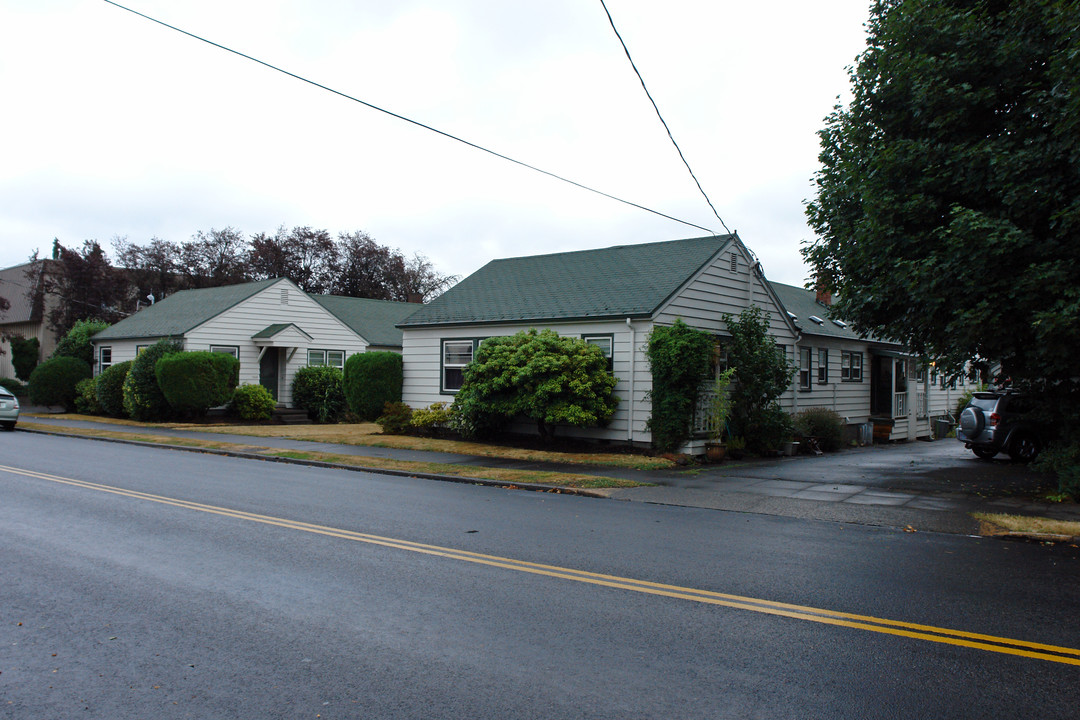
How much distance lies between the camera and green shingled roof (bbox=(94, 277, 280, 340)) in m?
29.3

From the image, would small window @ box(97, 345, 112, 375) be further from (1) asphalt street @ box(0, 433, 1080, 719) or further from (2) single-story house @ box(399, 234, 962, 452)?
(1) asphalt street @ box(0, 433, 1080, 719)

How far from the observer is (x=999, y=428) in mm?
17125

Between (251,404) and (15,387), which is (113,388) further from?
(15,387)

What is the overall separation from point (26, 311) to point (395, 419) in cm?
3569

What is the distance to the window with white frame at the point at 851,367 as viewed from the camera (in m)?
24.6

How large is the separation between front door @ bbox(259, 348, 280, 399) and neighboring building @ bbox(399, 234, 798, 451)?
11.3 metres

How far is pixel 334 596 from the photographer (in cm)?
592

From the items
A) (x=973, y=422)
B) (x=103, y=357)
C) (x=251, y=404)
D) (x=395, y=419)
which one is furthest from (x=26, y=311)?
(x=973, y=422)

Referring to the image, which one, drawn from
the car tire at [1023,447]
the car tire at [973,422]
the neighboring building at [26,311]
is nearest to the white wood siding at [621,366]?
the car tire at [973,422]

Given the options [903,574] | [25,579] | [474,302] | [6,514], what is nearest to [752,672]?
[903,574]

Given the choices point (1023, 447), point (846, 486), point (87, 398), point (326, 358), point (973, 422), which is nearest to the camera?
point (846, 486)

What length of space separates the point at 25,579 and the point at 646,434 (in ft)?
41.9

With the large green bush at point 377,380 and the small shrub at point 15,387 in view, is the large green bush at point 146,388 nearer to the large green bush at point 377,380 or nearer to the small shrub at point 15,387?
the large green bush at point 377,380

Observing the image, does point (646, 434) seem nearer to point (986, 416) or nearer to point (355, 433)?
point (986, 416)
